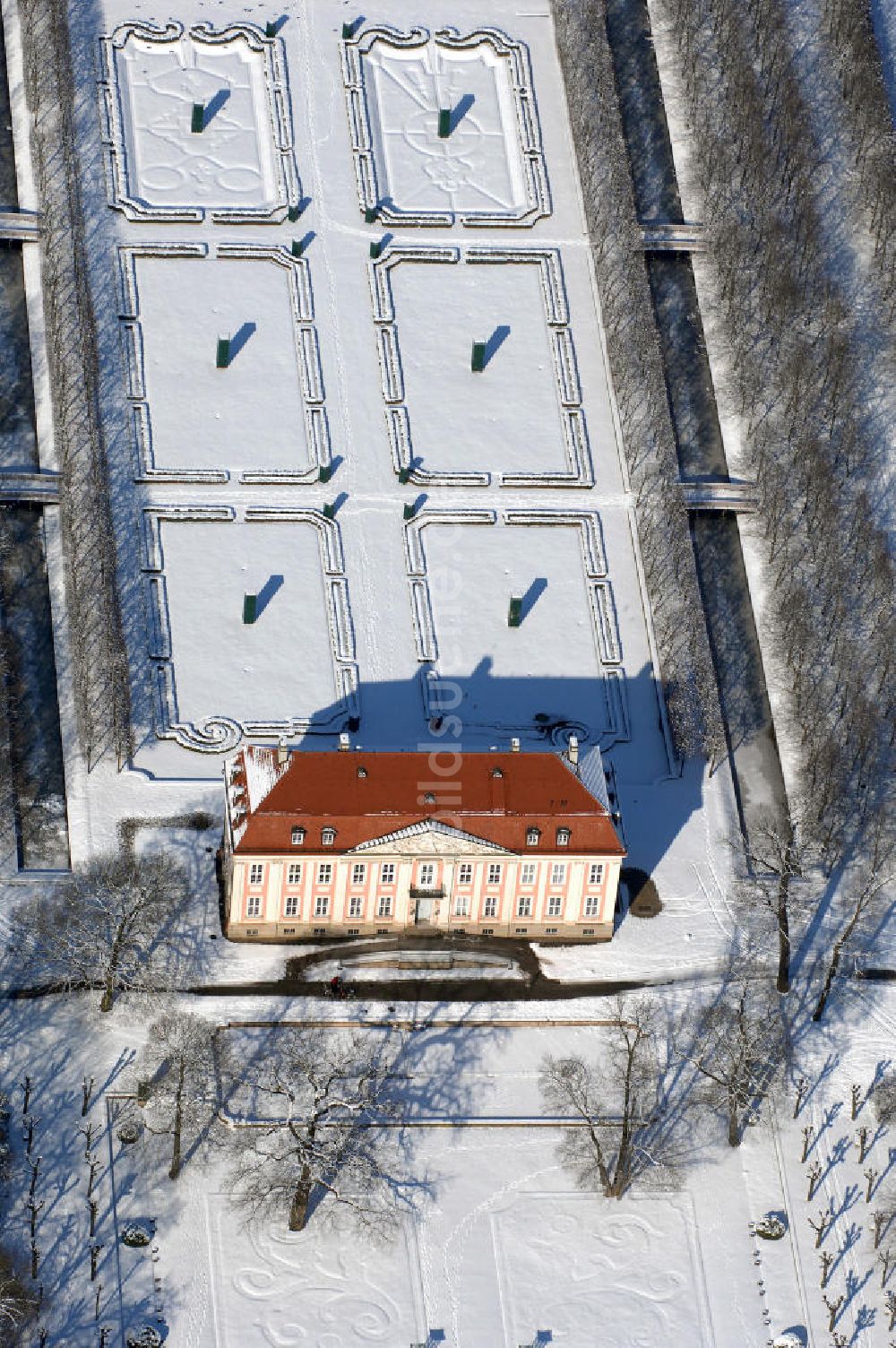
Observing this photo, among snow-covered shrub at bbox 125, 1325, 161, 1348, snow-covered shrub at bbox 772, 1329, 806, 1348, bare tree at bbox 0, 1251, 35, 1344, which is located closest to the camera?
bare tree at bbox 0, 1251, 35, 1344

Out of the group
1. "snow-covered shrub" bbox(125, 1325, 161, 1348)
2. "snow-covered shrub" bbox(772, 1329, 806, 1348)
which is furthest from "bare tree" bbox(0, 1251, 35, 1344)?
"snow-covered shrub" bbox(772, 1329, 806, 1348)

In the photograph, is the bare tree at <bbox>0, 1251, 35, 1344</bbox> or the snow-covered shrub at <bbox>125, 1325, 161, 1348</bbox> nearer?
the bare tree at <bbox>0, 1251, 35, 1344</bbox>

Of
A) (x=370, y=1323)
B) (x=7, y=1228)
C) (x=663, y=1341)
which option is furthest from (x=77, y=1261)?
(x=663, y=1341)

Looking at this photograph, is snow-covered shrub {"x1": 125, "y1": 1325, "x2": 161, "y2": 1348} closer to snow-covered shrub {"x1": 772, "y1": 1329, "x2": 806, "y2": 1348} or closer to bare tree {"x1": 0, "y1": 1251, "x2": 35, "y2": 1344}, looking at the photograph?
bare tree {"x1": 0, "y1": 1251, "x2": 35, "y2": 1344}

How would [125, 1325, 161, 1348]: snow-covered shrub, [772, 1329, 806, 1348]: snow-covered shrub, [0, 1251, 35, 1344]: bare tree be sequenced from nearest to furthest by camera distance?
[0, 1251, 35, 1344]: bare tree → [125, 1325, 161, 1348]: snow-covered shrub → [772, 1329, 806, 1348]: snow-covered shrub

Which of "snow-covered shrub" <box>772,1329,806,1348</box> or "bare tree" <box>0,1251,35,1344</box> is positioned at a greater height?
"bare tree" <box>0,1251,35,1344</box>

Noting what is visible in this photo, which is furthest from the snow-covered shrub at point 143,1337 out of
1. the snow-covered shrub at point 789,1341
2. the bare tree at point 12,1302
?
the snow-covered shrub at point 789,1341

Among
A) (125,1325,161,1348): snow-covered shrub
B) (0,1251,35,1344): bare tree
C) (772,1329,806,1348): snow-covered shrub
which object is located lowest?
(772,1329,806,1348): snow-covered shrub

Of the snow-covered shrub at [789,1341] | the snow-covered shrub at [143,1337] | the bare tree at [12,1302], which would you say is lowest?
the snow-covered shrub at [789,1341]

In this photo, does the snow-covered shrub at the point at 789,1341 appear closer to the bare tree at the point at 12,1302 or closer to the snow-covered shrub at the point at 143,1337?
the snow-covered shrub at the point at 143,1337

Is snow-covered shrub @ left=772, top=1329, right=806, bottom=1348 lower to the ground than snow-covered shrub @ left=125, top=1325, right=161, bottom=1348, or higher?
lower
